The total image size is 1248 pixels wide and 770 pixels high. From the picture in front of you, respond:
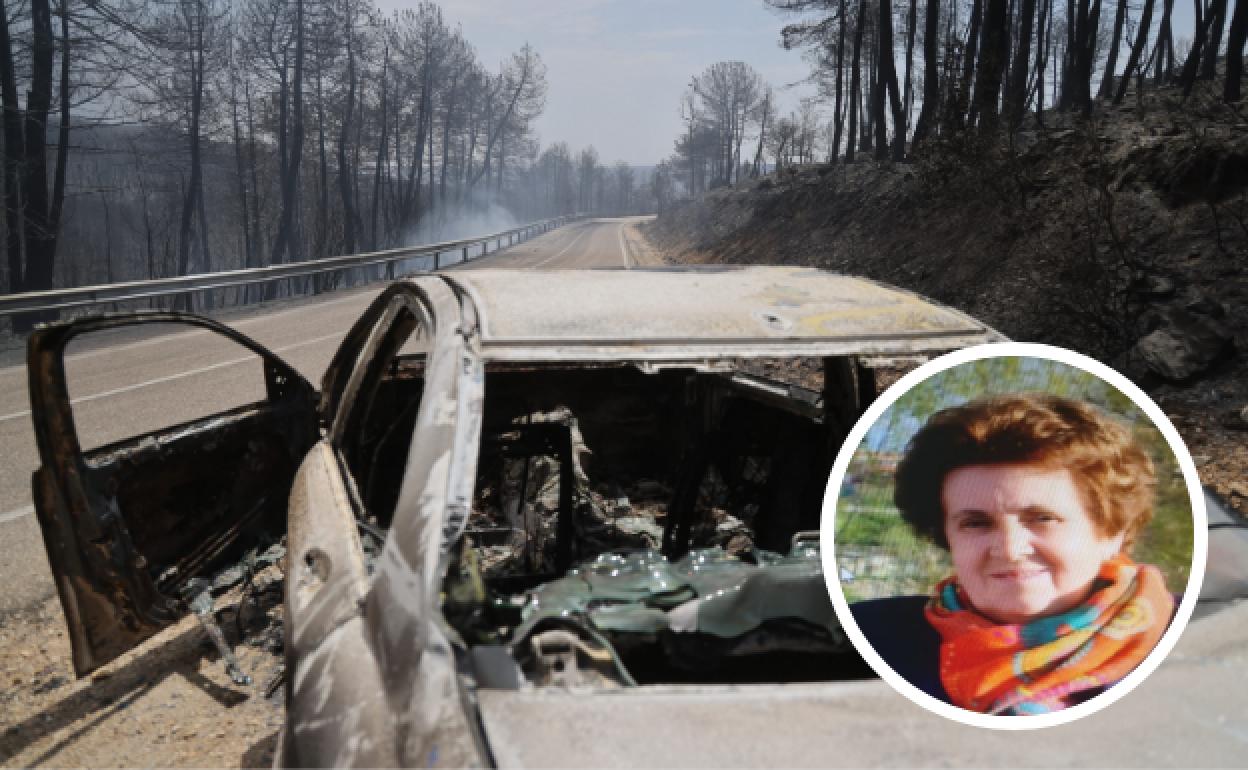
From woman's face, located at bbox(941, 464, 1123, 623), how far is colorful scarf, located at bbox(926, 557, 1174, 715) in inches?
1.0

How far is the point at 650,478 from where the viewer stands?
15.1ft

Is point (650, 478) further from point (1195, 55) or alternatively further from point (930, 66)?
point (1195, 55)

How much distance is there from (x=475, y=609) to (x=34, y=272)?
67.9 feet

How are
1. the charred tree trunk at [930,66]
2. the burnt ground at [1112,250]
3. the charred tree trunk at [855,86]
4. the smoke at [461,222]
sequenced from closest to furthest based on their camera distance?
the burnt ground at [1112,250] → the charred tree trunk at [930,66] → the charred tree trunk at [855,86] → the smoke at [461,222]

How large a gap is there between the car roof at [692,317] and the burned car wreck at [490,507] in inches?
0.4

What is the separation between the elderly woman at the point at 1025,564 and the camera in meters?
1.45

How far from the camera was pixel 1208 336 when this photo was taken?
273 inches

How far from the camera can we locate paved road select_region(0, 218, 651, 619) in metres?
4.74

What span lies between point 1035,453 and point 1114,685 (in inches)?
17.3

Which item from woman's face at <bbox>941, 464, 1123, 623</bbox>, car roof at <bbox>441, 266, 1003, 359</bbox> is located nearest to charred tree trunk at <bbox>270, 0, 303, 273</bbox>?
car roof at <bbox>441, 266, 1003, 359</bbox>

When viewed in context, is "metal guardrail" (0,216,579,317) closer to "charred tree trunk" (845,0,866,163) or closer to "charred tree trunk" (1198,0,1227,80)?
"charred tree trunk" (845,0,866,163)

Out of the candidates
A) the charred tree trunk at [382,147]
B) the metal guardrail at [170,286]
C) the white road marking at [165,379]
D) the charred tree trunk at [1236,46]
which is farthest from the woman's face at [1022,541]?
the charred tree trunk at [382,147]

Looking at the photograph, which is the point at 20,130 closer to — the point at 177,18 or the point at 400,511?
the point at 177,18

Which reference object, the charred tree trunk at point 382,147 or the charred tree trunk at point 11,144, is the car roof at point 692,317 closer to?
the charred tree trunk at point 11,144
